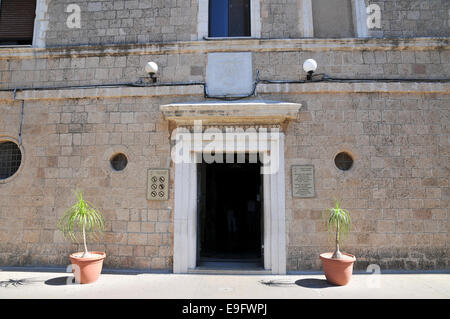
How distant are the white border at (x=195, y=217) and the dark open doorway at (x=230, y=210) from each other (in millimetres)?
1300

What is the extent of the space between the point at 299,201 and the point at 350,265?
4.28ft

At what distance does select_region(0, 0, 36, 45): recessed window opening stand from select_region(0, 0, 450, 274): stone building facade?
1.49 ft

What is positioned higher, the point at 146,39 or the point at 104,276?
the point at 146,39

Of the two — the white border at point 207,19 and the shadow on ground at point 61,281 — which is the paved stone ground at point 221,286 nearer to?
the shadow on ground at point 61,281

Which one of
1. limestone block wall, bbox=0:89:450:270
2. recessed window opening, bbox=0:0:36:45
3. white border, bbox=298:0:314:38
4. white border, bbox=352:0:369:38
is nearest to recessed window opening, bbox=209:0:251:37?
white border, bbox=298:0:314:38

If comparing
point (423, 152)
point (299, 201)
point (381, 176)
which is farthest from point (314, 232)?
point (423, 152)

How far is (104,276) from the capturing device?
495cm

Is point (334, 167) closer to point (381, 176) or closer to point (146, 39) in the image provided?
point (381, 176)

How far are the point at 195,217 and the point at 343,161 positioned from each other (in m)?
2.92

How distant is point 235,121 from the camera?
5375mm

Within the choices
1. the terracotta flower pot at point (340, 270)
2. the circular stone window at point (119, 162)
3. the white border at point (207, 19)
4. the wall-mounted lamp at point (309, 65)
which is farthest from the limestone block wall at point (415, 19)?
the circular stone window at point (119, 162)

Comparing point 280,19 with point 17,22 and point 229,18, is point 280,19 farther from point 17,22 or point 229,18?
point 17,22

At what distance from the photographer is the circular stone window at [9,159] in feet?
19.1
